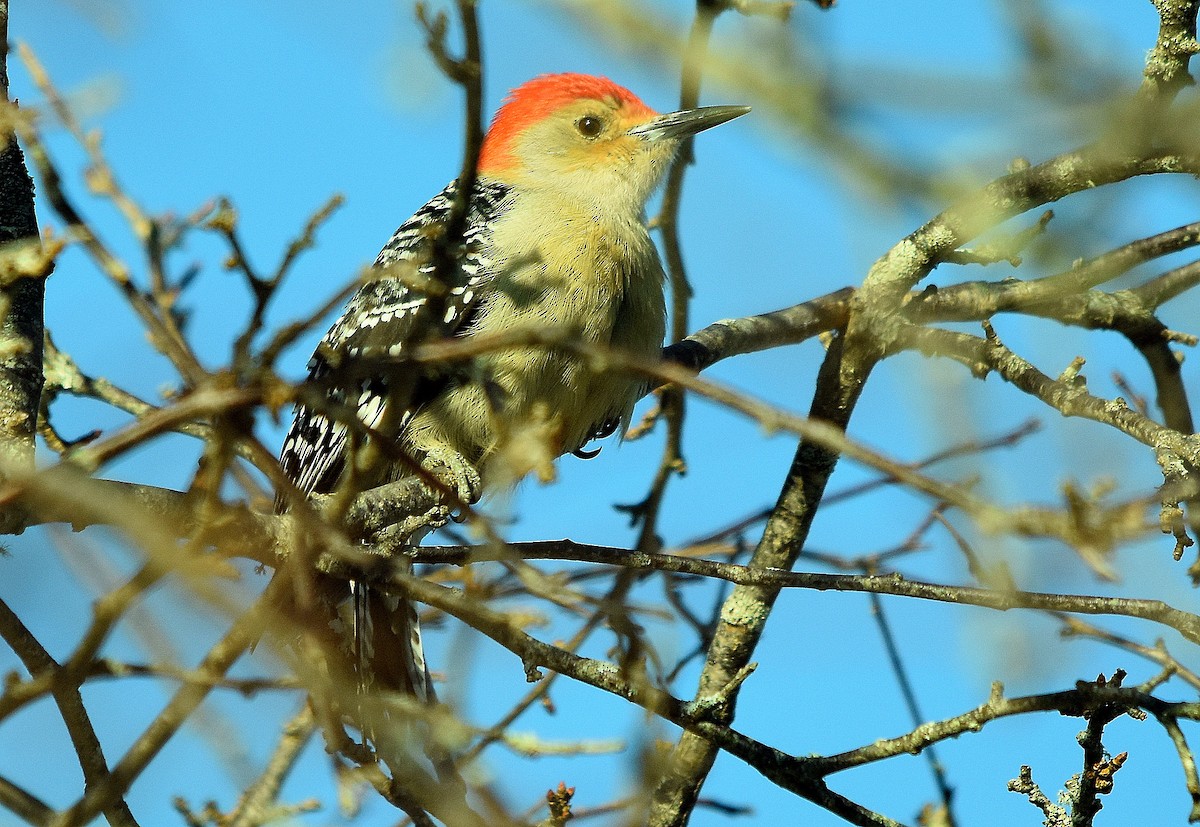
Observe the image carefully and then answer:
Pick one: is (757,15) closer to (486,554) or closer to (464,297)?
(464,297)

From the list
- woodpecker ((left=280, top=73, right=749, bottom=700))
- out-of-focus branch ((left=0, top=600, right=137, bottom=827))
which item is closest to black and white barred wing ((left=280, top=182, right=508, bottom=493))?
woodpecker ((left=280, top=73, right=749, bottom=700))

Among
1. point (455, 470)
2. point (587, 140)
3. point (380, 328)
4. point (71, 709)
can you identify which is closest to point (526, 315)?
point (455, 470)

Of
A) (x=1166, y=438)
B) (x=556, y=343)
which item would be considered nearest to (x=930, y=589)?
(x=1166, y=438)

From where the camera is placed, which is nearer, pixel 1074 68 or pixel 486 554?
pixel 1074 68

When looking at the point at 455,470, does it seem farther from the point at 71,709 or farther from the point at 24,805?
the point at 24,805

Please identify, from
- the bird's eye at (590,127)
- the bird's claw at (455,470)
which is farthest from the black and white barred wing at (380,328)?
the bird's eye at (590,127)

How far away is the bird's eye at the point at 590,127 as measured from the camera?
6202 millimetres

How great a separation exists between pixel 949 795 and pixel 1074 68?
289 cm

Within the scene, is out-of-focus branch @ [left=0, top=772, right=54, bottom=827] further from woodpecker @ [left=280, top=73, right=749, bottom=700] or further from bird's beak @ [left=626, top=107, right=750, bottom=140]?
bird's beak @ [left=626, top=107, right=750, bottom=140]

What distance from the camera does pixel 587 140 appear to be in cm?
616

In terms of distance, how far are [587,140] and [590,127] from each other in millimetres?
91

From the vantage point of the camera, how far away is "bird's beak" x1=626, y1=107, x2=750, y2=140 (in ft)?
19.3

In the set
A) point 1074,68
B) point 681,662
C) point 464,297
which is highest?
point 464,297

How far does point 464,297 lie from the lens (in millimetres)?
5129
